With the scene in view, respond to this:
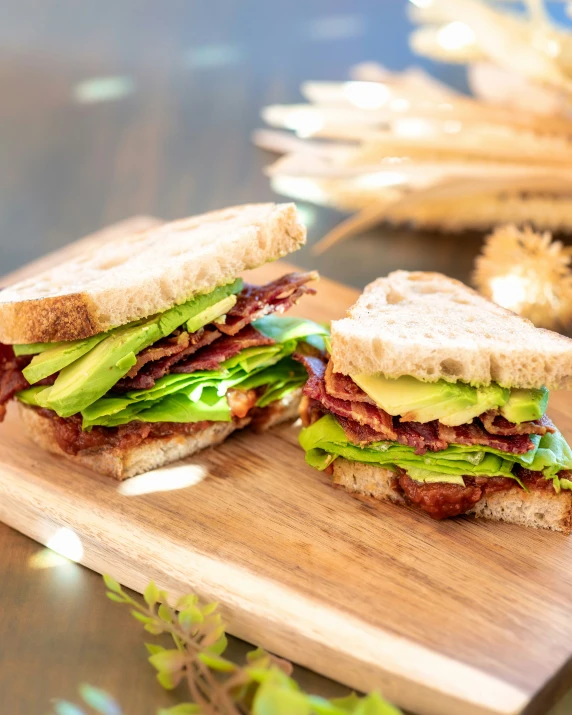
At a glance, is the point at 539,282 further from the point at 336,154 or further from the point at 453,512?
the point at 336,154

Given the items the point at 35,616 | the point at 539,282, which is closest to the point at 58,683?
the point at 35,616

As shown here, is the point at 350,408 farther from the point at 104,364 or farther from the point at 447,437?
the point at 104,364

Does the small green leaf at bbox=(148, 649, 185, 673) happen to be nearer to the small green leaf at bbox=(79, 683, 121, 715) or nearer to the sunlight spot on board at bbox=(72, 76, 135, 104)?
the small green leaf at bbox=(79, 683, 121, 715)

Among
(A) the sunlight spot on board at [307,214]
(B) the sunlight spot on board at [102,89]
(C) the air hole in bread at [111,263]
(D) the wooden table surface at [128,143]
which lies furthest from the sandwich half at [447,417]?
(B) the sunlight spot on board at [102,89]

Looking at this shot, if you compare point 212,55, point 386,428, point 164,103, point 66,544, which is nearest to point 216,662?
point 66,544

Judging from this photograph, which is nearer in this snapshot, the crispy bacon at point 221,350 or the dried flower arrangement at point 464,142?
the crispy bacon at point 221,350

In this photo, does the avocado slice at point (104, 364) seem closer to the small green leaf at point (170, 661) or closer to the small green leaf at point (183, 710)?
the small green leaf at point (170, 661)

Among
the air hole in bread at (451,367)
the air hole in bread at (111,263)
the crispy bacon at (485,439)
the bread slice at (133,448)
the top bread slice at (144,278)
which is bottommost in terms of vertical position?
the bread slice at (133,448)
